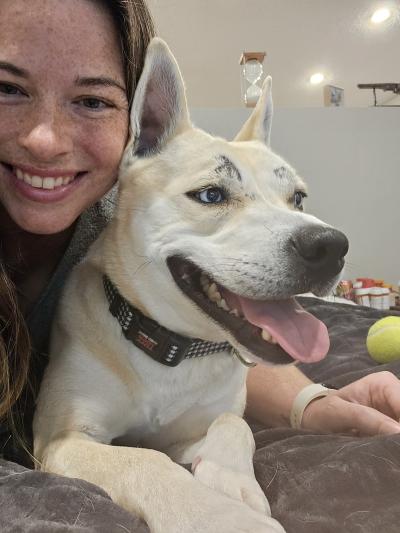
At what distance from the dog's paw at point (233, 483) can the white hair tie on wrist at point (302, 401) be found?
437 millimetres

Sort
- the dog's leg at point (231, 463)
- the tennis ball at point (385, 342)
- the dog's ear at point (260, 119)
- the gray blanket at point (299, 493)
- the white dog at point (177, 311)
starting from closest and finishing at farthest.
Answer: the gray blanket at point (299, 493)
the dog's leg at point (231, 463)
the white dog at point (177, 311)
the dog's ear at point (260, 119)
the tennis ball at point (385, 342)

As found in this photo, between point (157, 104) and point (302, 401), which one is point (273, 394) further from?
point (157, 104)

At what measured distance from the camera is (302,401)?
49.8 inches

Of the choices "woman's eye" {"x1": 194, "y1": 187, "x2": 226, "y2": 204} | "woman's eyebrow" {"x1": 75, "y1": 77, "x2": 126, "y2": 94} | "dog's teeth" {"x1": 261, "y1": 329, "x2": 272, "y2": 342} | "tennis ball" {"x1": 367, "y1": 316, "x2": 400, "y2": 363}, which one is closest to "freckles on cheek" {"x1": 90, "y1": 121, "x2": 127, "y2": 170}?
"woman's eyebrow" {"x1": 75, "y1": 77, "x2": 126, "y2": 94}

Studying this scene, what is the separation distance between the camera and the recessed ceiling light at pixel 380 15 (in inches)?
193

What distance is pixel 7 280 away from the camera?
1.10 metres

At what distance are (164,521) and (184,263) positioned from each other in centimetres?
52

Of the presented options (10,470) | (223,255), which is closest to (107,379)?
(10,470)

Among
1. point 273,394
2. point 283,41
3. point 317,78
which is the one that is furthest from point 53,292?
point 317,78

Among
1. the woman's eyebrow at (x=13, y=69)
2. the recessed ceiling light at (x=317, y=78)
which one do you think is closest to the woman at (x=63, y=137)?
the woman's eyebrow at (x=13, y=69)

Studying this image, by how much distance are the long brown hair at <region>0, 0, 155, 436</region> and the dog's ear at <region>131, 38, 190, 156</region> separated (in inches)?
2.3

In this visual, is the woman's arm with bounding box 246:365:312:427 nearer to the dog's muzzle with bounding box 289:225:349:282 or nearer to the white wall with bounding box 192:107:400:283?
the dog's muzzle with bounding box 289:225:349:282

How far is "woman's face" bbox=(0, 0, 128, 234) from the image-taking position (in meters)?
1.02

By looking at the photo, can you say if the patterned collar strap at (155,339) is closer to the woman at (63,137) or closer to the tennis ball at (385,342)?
the woman at (63,137)
